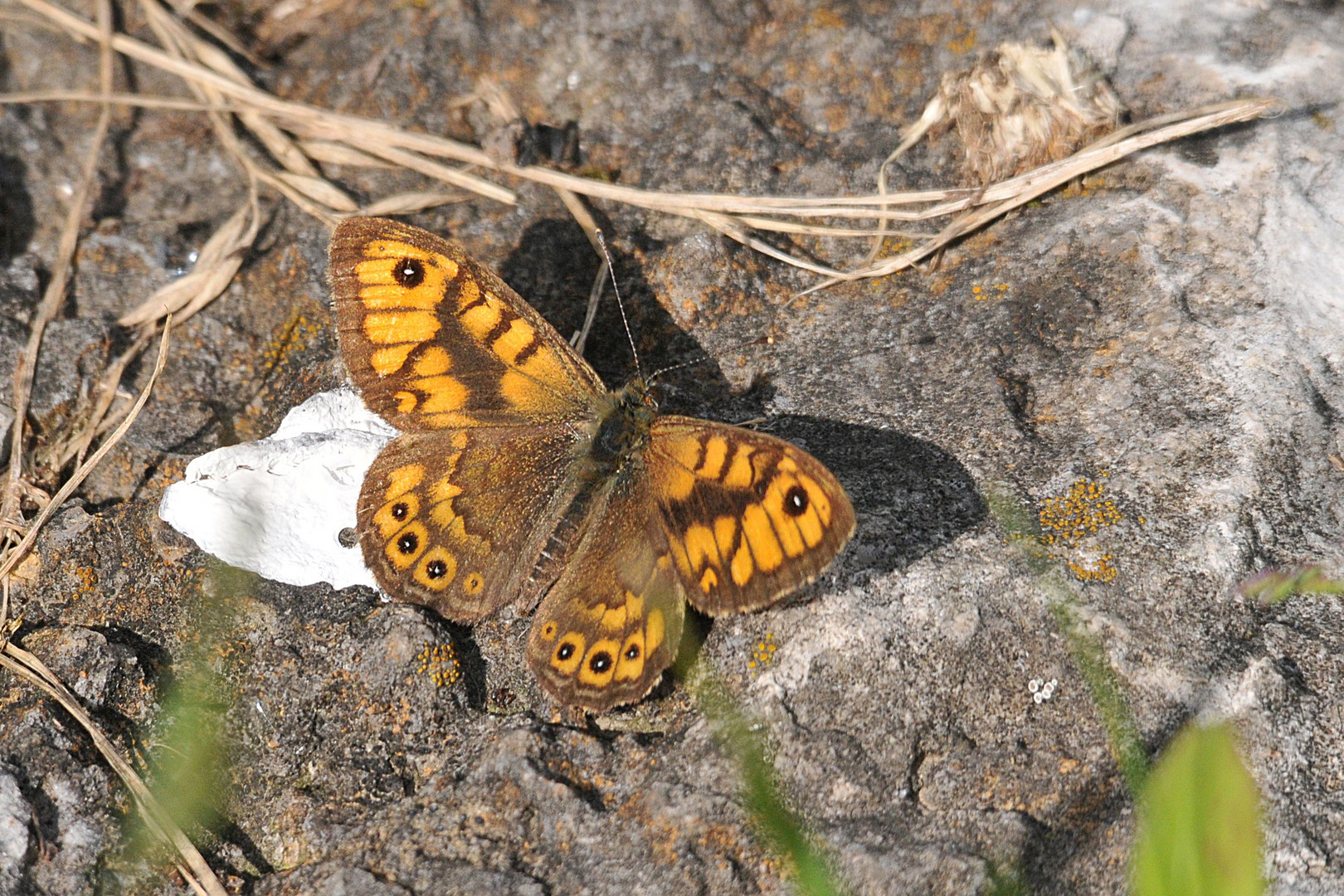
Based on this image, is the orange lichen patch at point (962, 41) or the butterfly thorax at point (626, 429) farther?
the orange lichen patch at point (962, 41)

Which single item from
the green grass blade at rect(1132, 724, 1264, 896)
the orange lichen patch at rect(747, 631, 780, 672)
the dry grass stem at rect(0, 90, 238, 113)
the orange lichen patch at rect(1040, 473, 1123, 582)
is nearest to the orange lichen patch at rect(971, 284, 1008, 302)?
the orange lichen patch at rect(1040, 473, 1123, 582)

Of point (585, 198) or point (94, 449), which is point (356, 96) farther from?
point (94, 449)

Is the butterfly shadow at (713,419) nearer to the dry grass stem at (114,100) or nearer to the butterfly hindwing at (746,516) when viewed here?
the butterfly hindwing at (746,516)

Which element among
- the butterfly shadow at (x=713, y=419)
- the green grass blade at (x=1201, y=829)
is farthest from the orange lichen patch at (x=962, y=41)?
the green grass blade at (x=1201, y=829)

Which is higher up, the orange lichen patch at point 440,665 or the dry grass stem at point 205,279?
the dry grass stem at point 205,279

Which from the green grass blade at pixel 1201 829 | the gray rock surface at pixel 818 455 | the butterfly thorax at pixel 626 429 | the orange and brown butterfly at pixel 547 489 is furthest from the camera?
the butterfly thorax at pixel 626 429

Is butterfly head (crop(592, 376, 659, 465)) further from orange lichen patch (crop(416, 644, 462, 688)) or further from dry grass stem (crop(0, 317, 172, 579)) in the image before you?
dry grass stem (crop(0, 317, 172, 579))

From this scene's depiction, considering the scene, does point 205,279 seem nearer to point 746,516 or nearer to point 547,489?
point 547,489
